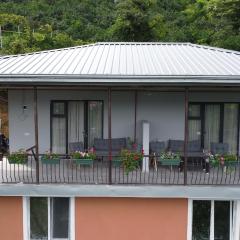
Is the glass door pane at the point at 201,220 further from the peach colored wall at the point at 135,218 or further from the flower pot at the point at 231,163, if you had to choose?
the flower pot at the point at 231,163

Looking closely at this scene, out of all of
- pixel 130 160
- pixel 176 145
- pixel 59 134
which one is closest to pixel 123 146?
pixel 176 145

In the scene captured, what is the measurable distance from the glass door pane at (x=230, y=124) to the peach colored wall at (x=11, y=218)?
780 centimetres

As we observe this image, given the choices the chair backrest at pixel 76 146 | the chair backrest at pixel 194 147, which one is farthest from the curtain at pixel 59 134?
the chair backrest at pixel 194 147

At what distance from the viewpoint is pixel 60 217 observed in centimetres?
1059

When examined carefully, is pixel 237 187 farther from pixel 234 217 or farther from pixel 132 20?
pixel 132 20

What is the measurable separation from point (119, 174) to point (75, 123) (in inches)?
134

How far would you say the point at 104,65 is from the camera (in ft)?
37.9

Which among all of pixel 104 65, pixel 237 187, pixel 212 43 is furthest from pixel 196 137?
pixel 212 43

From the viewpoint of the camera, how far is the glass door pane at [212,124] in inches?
525

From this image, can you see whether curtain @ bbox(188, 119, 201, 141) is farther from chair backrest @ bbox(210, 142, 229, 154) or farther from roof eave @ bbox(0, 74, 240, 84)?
roof eave @ bbox(0, 74, 240, 84)

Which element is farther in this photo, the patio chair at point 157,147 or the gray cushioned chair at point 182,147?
the patio chair at point 157,147

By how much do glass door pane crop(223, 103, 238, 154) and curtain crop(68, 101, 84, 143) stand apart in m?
5.41

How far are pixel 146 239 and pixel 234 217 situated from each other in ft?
8.82

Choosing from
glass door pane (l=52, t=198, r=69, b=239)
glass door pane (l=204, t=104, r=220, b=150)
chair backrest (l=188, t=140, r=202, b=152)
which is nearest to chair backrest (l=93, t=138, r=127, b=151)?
chair backrest (l=188, t=140, r=202, b=152)
